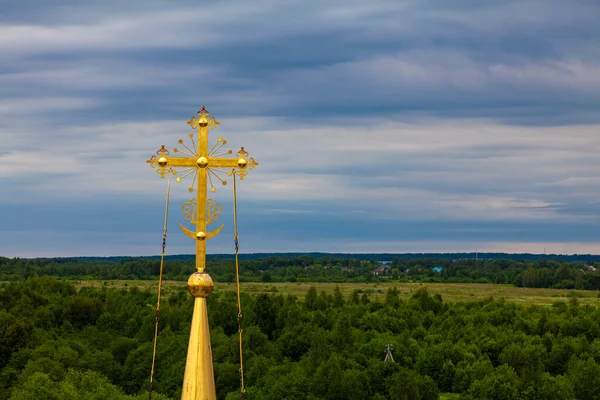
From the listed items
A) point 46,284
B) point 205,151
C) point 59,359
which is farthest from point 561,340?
point 205,151

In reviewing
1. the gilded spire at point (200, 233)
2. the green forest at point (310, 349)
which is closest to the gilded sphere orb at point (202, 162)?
the gilded spire at point (200, 233)

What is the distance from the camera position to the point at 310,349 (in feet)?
422

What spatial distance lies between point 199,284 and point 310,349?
10962cm

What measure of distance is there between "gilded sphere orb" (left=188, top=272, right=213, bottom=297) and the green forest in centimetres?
6001

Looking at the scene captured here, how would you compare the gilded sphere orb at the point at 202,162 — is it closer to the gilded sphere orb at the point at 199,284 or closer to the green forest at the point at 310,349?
the gilded sphere orb at the point at 199,284

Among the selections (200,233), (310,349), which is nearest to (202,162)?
(200,233)

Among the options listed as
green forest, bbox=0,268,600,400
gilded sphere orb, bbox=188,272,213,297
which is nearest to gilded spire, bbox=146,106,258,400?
gilded sphere orb, bbox=188,272,213,297

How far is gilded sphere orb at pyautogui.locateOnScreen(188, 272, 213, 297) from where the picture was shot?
66.7ft

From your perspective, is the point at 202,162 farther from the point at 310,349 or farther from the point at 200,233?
the point at 310,349

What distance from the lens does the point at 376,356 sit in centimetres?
12644

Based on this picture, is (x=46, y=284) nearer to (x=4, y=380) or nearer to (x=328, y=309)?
(x=328, y=309)

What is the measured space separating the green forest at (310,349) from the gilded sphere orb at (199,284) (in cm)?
6001

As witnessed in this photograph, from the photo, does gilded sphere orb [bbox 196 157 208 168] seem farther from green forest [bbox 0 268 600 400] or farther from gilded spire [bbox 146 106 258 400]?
green forest [bbox 0 268 600 400]

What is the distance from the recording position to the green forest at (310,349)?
100 m
